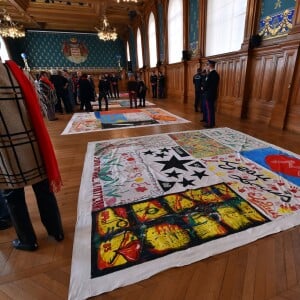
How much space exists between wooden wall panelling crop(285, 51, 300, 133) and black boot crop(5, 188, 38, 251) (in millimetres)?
4593

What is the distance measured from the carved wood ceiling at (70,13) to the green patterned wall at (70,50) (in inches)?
28.6

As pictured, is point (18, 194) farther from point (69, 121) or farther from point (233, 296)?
point (69, 121)

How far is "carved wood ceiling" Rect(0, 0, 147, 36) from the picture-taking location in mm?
9422

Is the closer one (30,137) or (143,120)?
(30,137)

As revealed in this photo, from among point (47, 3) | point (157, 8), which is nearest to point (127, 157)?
point (157, 8)

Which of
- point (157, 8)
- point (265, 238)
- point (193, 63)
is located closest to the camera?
point (265, 238)

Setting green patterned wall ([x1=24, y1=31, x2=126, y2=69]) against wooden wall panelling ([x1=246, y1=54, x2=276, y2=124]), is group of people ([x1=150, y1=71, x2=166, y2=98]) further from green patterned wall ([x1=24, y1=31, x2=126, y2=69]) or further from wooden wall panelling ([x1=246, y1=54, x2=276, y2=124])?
green patterned wall ([x1=24, y1=31, x2=126, y2=69])

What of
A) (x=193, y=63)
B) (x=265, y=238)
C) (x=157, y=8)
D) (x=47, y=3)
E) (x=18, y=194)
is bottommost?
(x=265, y=238)

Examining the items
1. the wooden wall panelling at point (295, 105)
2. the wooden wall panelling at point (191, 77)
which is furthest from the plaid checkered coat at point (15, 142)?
the wooden wall panelling at point (191, 77)

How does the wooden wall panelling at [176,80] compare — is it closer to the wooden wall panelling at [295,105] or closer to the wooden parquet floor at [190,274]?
the wooden wall panelling at [295,105]

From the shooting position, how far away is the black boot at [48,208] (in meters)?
Answer: 1.36

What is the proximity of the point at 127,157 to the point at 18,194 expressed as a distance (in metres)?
1.77

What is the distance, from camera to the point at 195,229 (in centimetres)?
155

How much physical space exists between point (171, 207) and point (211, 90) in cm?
321
